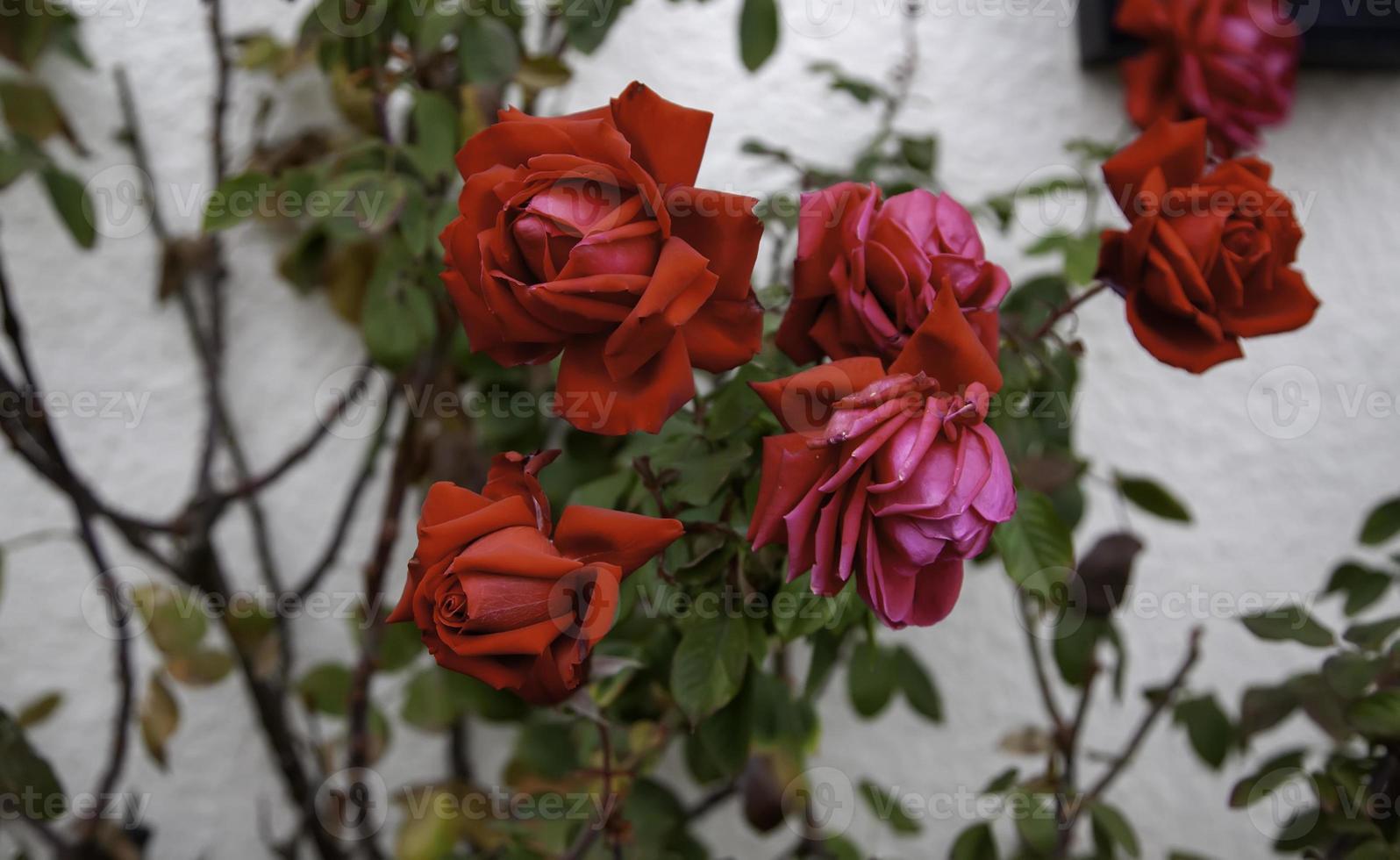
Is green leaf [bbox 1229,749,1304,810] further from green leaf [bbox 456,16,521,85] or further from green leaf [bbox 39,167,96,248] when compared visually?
green leaf [bbox 39,167,96,248]

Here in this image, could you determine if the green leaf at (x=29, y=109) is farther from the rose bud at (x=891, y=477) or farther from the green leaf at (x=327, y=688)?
the rose bud at (x=891, y=477)

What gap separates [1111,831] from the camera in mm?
617

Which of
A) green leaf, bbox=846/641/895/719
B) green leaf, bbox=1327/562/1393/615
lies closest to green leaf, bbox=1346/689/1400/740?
green leaf, bbox=1327/562/1393/615

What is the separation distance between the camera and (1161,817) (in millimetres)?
880

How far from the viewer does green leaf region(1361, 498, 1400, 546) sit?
652 millimetres

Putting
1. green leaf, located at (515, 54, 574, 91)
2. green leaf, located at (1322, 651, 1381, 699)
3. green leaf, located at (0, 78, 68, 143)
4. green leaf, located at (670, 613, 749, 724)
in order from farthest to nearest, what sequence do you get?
green leaf, located at (0, 78, 68, 143) < green leaf, located at (515, 54, 574, 91) < green leaf, located at (1322, 651, 1381, 699) < green leaf, located at (670, 613, 749, 724)

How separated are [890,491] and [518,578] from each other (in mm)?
123

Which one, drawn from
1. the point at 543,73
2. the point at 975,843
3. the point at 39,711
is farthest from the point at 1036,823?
the point at 39,711

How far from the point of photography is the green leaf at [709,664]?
15.8 inches

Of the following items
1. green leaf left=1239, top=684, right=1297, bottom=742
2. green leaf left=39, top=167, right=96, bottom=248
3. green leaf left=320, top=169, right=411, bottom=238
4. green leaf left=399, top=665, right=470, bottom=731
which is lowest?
green leaf left=399, top=665, right=470, bottom=731

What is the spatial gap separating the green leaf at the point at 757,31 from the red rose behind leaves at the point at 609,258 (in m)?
0.30

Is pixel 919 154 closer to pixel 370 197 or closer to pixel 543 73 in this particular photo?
pixel 543 73

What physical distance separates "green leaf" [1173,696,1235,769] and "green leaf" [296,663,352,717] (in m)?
0.64

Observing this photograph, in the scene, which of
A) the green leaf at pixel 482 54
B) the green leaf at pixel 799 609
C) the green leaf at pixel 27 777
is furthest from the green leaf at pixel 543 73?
the green leaf at pixel 27 777
